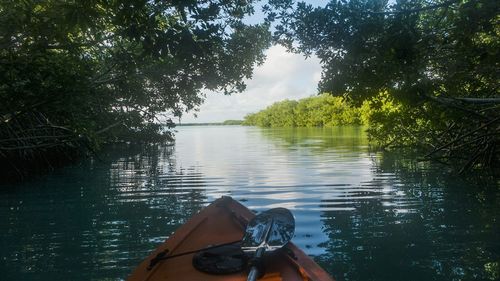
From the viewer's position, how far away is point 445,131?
9203 millimetres

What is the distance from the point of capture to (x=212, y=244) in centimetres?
429

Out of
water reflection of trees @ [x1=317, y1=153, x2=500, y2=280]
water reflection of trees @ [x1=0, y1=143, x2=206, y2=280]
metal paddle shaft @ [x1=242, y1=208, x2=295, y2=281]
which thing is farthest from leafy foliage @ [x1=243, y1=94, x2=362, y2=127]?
metal paddle shaft @ [x1=242, y1=208, x2=295, y2=281]

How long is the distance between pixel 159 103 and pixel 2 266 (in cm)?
1375

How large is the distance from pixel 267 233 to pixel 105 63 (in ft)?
37.2

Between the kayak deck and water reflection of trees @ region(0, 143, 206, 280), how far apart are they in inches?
34.1

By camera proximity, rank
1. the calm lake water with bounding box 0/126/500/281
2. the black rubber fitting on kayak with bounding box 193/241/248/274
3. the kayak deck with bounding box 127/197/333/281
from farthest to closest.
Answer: the calm lake water with bounding box 0/126/500/281
the black rubber fitting on kayak with bounding box 193/241/248/274
the kayak deck with bounding box 127/197/333/281

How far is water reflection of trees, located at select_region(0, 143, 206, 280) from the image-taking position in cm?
494

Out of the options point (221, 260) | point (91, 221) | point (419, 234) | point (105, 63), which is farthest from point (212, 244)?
point (105, 63)

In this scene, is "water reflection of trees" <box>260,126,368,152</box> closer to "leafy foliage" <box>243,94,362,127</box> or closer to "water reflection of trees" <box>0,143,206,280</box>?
"water reflection of trees" <box>0,143,206,280</box>

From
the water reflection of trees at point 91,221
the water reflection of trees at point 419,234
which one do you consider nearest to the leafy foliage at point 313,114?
the water reflection of trees at point 91,221

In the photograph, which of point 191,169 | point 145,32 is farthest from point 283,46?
point 191,169

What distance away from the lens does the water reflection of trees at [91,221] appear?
4.94 meters

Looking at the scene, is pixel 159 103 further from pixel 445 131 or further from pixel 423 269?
pixel 423 269

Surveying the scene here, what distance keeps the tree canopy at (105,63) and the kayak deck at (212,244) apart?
1.84 metres
